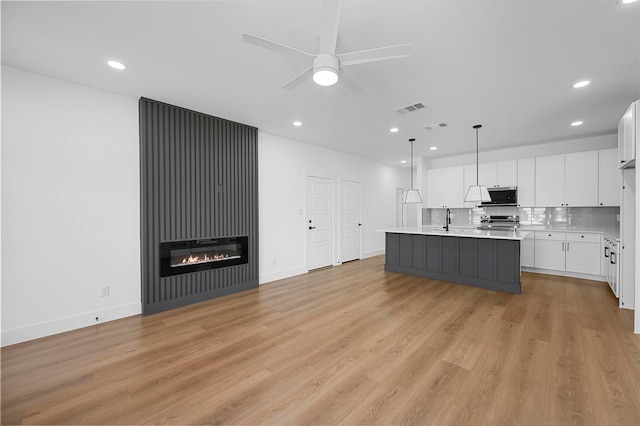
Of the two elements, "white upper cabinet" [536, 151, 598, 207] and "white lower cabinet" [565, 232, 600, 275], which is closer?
"white lower cabinet" [565, 232, 600, 275]

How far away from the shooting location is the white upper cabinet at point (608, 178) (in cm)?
488

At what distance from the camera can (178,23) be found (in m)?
2.10

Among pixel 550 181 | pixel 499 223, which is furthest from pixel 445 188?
pixel 550 181

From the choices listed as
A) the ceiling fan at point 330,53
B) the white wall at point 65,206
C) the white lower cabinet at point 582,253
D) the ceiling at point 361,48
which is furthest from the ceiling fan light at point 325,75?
the white lower cabinet at point 582,253

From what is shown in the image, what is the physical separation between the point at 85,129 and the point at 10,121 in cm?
58

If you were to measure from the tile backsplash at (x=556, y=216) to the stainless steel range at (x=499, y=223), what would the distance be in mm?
126

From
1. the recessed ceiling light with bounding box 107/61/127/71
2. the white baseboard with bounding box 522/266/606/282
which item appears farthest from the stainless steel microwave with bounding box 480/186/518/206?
the recessed ceiling light with bounding box 107/61/127/71

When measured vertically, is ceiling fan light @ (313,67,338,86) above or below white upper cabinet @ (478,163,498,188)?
above

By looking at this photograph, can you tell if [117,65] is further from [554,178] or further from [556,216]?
[556,216]

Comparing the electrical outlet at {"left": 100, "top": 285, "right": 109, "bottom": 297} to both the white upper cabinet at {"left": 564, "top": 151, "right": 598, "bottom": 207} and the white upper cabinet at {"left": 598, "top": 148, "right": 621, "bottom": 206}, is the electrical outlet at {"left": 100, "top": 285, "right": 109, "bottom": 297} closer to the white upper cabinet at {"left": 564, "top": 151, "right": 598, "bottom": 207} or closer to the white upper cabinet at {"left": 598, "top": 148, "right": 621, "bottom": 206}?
the white upper cabinet at {"left": 564, "top": 151, "right": 598, "bottom": 207}

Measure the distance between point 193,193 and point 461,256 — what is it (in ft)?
15.7

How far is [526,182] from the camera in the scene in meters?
5.79

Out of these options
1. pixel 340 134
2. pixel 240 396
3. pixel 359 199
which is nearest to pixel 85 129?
pixel 240 396

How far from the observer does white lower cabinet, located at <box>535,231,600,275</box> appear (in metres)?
4.85
